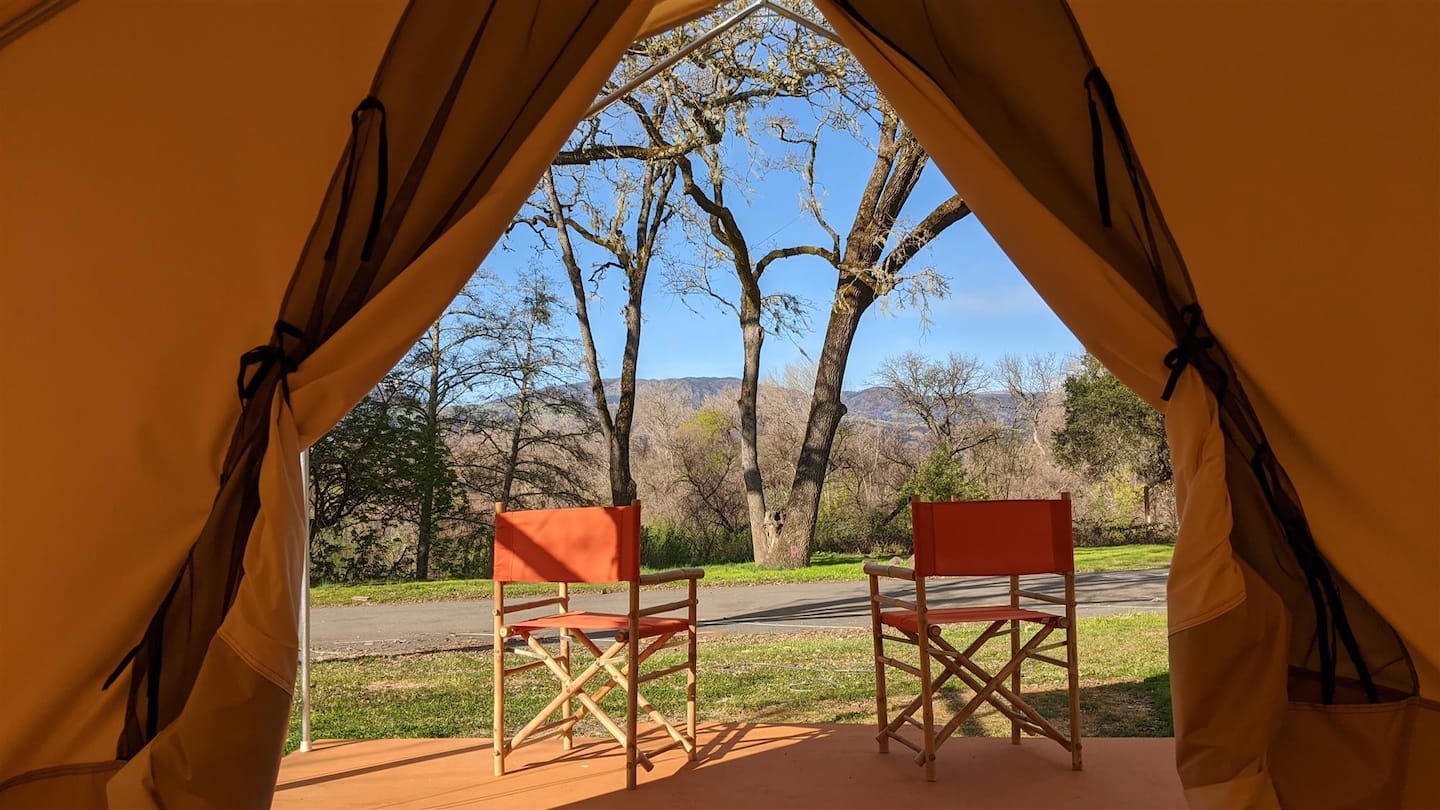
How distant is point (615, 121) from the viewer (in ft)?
28.3

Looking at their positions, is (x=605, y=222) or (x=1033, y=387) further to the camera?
(x=605, y=222)

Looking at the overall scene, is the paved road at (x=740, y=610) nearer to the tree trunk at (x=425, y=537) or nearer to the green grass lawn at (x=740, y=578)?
the green grass lawn at (x=740, y=578)

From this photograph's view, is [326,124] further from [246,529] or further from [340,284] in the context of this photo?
[246,529]

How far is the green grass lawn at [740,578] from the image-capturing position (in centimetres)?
654

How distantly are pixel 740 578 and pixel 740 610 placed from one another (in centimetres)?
77

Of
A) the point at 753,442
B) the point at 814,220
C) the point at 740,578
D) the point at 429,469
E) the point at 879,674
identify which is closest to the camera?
the point at 879,674

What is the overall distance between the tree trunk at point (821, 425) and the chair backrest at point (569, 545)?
184 inches

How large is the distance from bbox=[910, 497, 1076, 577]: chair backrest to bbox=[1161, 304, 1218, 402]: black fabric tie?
3.26ft

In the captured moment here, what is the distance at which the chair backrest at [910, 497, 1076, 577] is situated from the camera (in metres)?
2.90

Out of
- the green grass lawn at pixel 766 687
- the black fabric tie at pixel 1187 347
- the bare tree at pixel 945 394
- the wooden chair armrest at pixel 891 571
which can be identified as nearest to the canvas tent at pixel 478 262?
the black fabric tie at pixel 1187 347

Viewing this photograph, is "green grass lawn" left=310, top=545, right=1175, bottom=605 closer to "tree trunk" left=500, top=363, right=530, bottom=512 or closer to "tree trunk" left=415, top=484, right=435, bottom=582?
"tree trunk" left=415, top=484, right=435, bottom=582

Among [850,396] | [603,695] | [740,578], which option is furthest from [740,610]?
[603,695]

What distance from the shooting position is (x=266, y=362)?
200 centimetres

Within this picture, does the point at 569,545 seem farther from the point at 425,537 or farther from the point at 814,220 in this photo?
the point at 814,220
